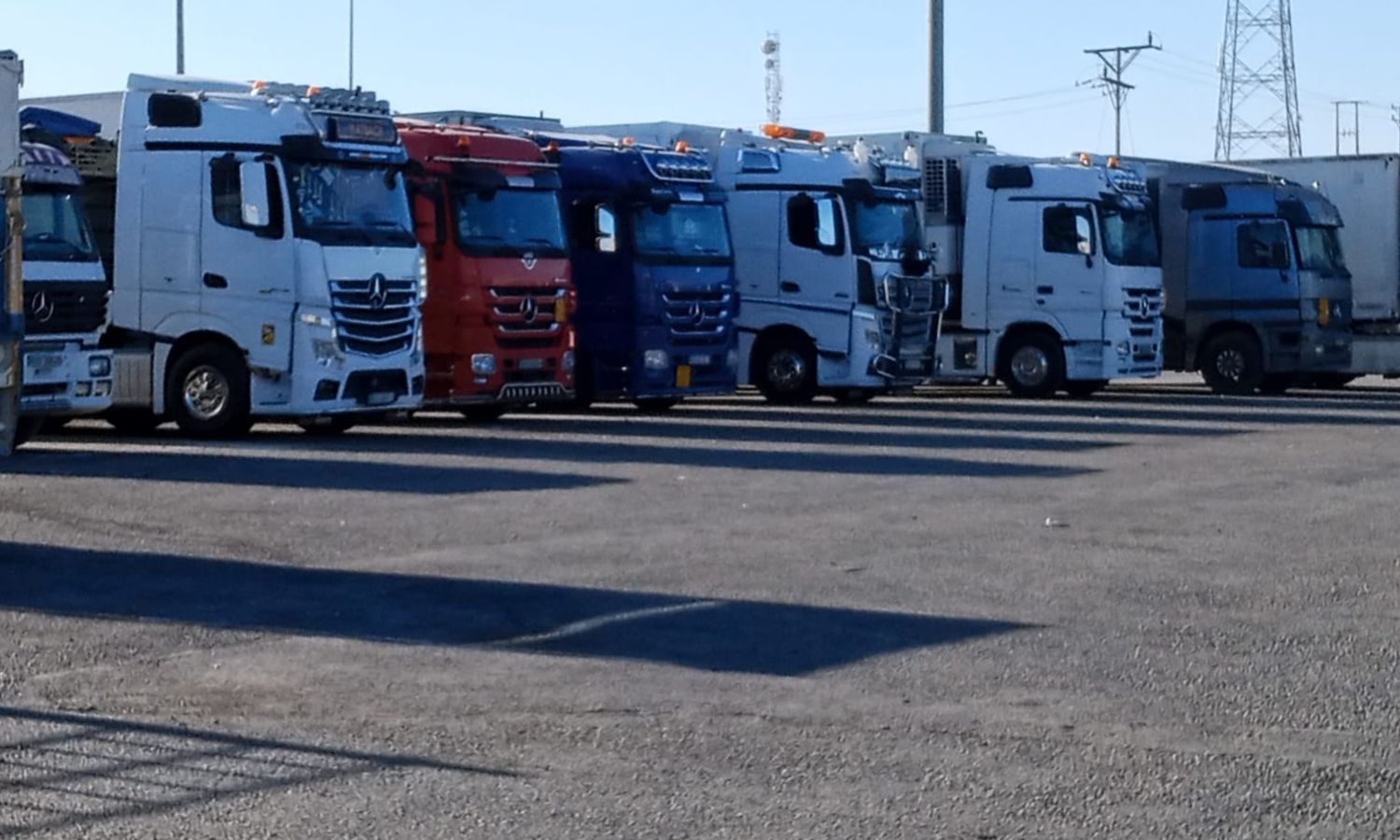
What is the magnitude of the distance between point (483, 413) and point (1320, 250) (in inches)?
532

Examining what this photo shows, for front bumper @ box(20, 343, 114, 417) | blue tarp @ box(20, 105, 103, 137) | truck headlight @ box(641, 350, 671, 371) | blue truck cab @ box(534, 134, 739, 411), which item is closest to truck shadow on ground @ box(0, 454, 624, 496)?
front bumper @ box(20, 343, 114, 417)

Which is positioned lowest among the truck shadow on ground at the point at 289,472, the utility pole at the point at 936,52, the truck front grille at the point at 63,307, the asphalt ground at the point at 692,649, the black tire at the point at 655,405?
the asphalt ground at the point at 692,649

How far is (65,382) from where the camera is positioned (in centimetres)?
1830

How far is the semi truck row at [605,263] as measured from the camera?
2058 cm

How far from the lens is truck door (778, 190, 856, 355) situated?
89.9ft

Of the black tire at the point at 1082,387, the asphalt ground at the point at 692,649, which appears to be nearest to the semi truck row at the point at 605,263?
the black tire at the point at 1082,387

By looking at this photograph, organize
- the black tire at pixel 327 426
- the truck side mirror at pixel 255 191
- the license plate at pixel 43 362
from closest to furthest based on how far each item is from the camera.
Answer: the license plate at pixel 43 362 < the truck side mirror at pixel 255 191 < the black tire at pixel 327 426

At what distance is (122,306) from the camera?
21062mm

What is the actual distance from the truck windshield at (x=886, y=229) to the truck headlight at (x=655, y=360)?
3398mm

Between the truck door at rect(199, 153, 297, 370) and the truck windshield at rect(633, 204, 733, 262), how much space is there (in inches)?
240

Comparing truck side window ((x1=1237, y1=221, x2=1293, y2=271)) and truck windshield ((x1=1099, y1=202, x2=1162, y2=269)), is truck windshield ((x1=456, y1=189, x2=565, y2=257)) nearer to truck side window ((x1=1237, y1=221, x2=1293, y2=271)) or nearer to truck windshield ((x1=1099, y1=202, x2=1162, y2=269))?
truck windshield ((x1=1099, y1=202, x2=1162, y2=269))

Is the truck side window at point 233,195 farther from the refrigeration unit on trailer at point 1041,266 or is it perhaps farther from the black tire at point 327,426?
the refrigeration unit on trailer at point 1041,266

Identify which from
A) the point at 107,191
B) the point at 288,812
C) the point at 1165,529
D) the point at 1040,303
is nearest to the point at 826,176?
the point at 1040,303

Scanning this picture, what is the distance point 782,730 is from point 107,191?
15.1 metres
